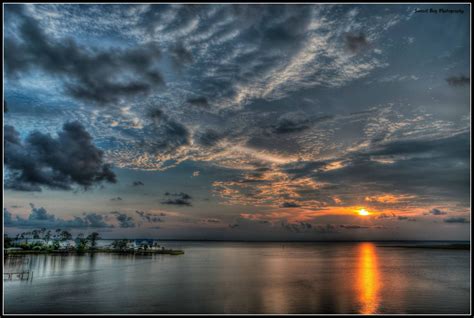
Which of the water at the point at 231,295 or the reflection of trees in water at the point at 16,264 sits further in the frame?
the reflection of trees in water at the point at 16,264

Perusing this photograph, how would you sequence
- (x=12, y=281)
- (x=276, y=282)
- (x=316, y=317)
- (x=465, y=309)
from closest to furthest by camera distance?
(x=316, y=317) → (x=465, y=309) → (x=12, y=281) → (x=276, y=282)

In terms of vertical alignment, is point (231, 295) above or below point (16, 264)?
above

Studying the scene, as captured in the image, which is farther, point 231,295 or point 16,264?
point 16,264

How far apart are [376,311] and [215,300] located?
27.9 metres

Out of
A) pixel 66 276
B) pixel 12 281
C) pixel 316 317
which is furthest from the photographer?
pixel 66 276

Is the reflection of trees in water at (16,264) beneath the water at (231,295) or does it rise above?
beneath

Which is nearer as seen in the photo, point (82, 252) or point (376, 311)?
point (376, 311)

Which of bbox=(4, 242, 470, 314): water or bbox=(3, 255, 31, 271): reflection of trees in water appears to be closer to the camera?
bbox=(4, 242, 470, 314): water

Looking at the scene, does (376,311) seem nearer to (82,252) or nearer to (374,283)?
(374,283)

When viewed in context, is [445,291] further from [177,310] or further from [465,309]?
[177,310]

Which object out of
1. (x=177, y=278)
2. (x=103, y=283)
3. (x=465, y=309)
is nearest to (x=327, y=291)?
(x=465, y=309)

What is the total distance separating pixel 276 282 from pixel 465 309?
41.5 m

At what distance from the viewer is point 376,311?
53.7 metres

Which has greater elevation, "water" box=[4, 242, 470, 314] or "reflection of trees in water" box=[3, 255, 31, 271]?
"water" box=[4, 242, 470, 314]
